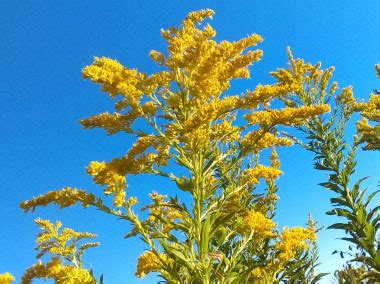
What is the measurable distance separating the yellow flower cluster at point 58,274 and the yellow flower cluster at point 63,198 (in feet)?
1.97

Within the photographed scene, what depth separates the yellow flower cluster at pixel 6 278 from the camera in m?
3.40

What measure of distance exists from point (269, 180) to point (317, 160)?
2.07m

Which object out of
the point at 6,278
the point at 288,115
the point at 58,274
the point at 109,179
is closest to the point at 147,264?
the point at 58,274

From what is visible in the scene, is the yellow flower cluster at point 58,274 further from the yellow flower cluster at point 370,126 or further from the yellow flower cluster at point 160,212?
the yellow flower cluster at point 370,126

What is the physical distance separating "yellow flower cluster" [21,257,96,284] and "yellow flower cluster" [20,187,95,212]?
0.60 metres

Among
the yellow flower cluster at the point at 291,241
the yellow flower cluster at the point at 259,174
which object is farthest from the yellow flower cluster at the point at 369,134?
the yellow flower cluster at the point at 291,241

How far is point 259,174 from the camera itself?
18.5 ft

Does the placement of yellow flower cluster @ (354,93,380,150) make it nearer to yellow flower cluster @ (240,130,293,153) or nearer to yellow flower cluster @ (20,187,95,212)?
yellow flower cluster @ (240,130,293,153)

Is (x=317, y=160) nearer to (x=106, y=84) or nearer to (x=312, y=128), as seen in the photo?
(x=312, y=128)

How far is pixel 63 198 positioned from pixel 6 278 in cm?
88

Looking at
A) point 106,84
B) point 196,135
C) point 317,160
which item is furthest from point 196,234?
point 317,160

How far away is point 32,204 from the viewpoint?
4035mm

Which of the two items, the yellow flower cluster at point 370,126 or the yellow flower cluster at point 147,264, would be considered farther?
the yellow flower cluster at point 370,126

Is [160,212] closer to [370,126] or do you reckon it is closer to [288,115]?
[288,115]
